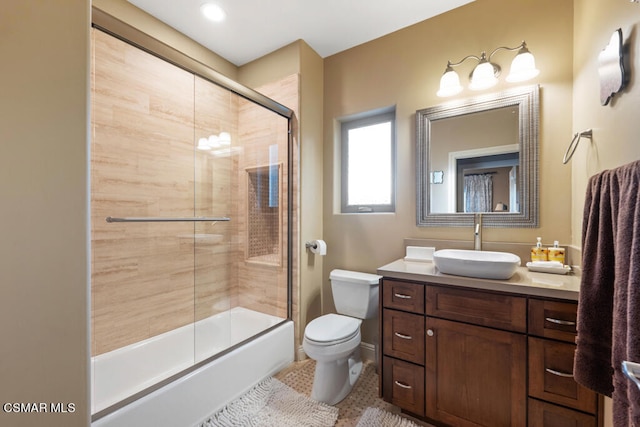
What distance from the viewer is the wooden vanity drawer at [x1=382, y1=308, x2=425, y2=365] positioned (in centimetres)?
144

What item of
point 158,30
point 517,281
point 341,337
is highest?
point 158,30

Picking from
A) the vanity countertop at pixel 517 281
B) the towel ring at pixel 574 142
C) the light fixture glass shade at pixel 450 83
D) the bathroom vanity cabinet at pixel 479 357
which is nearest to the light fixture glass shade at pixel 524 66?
the light fixture glass shade at pixel 450 83

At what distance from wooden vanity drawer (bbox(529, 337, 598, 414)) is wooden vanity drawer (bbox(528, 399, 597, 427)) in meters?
0.03

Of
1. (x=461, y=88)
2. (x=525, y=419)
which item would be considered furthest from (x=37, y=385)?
(x=461, y=88)

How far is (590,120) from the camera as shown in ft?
4.15

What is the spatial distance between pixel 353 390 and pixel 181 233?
179 centimetres

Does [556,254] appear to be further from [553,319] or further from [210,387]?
[210,387]

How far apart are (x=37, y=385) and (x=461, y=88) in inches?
94.7

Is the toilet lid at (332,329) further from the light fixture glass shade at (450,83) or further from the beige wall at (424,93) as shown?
the light fixture glass shade at (450,83)

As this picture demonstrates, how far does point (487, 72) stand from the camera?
5.44ft

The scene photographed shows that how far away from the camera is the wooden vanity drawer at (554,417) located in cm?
109

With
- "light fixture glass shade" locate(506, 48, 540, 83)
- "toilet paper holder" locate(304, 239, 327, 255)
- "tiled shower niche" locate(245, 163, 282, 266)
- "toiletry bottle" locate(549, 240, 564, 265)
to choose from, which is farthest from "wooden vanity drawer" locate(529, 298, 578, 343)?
"tiled shower niche" locate(245, 163, 282, 266)

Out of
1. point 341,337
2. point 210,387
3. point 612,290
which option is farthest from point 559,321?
point 210,387

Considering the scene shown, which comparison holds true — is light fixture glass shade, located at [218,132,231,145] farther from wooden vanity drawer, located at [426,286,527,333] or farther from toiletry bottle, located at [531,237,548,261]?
toiletry bottle, located at [531,237,548,261]
